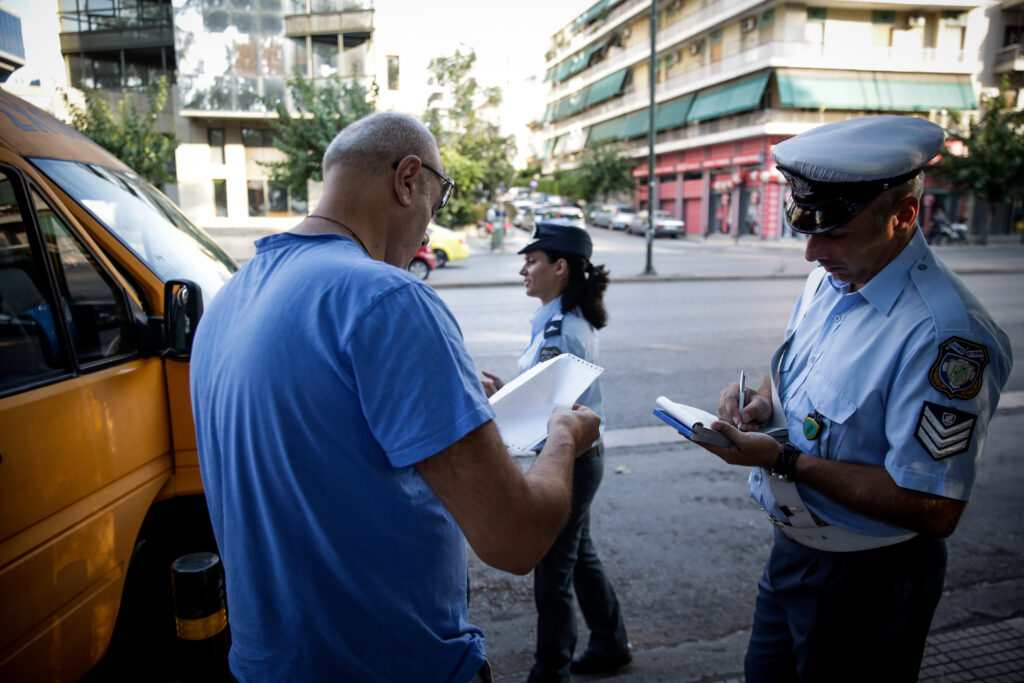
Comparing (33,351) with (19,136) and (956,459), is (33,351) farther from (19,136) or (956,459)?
(956,459)

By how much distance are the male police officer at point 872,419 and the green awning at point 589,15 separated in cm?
6297

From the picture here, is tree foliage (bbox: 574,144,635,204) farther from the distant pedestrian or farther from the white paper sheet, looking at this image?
the white paper sheet

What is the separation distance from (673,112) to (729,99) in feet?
21.9

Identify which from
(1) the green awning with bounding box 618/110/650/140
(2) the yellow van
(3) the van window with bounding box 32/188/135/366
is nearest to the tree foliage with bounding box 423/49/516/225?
(1) the green awning with bounding box 618/110/650/140

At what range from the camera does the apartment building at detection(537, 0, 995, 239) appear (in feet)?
120

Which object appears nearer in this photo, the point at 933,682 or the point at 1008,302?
the point at 933,682

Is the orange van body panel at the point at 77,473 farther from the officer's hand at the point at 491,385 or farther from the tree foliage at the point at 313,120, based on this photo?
the tree foliage at the point at 313,120

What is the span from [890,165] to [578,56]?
7149cm

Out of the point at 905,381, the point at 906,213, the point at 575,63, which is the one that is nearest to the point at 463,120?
the point at 906,213

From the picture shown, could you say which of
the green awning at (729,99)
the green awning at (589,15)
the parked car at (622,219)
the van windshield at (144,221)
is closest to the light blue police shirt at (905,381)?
the van windshield at (144,221)

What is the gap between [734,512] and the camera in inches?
176

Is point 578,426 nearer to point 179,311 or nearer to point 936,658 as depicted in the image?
point 179,311

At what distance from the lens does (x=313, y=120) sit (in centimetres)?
2359

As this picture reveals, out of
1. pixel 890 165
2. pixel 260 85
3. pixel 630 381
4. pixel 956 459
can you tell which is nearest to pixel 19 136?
pixel 890 165
